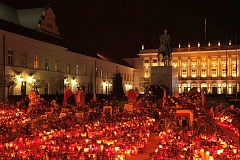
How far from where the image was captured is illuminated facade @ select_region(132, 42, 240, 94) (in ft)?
277

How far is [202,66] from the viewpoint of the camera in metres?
89.1

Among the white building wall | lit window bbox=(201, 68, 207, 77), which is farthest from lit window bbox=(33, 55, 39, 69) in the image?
lit window bbox=(201, 68, 207, 77)

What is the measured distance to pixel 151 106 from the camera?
63.7ft

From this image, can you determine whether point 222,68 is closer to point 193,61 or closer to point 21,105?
point 193,61

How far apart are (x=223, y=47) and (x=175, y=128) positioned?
7364cm

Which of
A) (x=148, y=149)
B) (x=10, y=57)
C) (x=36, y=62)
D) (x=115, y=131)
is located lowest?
(x=148, y=149)

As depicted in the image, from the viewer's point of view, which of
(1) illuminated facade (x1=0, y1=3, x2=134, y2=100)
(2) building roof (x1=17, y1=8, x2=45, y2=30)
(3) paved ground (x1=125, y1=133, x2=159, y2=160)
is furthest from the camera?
(2) building roof (x1=17, y1=8, x2=45, y2=30)

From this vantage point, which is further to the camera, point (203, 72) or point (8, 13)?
point (203, 72)

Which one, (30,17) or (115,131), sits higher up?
(30,17)

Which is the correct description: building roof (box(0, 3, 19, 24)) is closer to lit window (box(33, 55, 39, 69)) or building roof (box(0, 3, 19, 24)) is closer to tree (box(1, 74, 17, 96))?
lit window (box(33, 55, 39, 69))

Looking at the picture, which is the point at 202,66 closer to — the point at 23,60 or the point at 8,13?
the point at 8,13

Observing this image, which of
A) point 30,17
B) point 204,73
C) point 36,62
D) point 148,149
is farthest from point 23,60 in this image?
point 204,73

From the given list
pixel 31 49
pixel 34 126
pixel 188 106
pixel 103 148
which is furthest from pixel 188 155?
pixel 31 49

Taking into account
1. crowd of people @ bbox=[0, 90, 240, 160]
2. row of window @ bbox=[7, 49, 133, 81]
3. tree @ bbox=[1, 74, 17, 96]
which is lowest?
crowd of people @ bbox=[0, 90, 240, 160]
